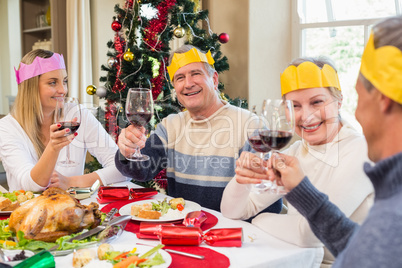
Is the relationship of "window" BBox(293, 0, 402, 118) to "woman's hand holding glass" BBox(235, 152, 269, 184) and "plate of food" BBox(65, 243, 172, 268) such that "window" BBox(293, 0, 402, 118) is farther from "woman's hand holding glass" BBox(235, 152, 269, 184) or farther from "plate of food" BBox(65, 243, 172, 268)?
"plate of food" BBox(65, 243, 172, 268)

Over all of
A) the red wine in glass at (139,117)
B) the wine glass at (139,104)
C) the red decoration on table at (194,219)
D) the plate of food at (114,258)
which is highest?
the wine glass at (139,104)

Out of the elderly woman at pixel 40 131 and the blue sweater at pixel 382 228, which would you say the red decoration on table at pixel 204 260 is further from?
the elderly woman at pixel 40 131

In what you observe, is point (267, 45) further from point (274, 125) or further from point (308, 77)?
point (274, 125)

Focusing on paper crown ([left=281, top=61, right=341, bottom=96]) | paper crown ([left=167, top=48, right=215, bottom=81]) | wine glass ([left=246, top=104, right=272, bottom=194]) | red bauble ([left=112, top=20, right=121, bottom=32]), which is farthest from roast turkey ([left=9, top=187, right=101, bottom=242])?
red bauble ([left=112, top=20, right=121, bottom=32])

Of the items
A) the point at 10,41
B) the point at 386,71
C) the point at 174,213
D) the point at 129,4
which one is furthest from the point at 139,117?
the point at 10,41

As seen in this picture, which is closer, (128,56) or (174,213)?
(174,213)

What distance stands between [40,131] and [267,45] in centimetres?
209

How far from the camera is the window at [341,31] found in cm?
325

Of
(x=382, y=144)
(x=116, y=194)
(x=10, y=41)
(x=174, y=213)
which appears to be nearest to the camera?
(x=382, y=144)

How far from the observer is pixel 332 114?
58.9 inches

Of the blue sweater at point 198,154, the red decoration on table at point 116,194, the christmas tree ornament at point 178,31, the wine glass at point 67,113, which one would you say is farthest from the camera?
the christmas tree ornament at point 178,31

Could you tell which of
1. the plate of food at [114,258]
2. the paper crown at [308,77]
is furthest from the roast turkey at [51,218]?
the paper crown at [308,77]

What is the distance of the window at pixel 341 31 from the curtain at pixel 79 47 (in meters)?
2.19

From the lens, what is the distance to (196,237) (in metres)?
1.19
